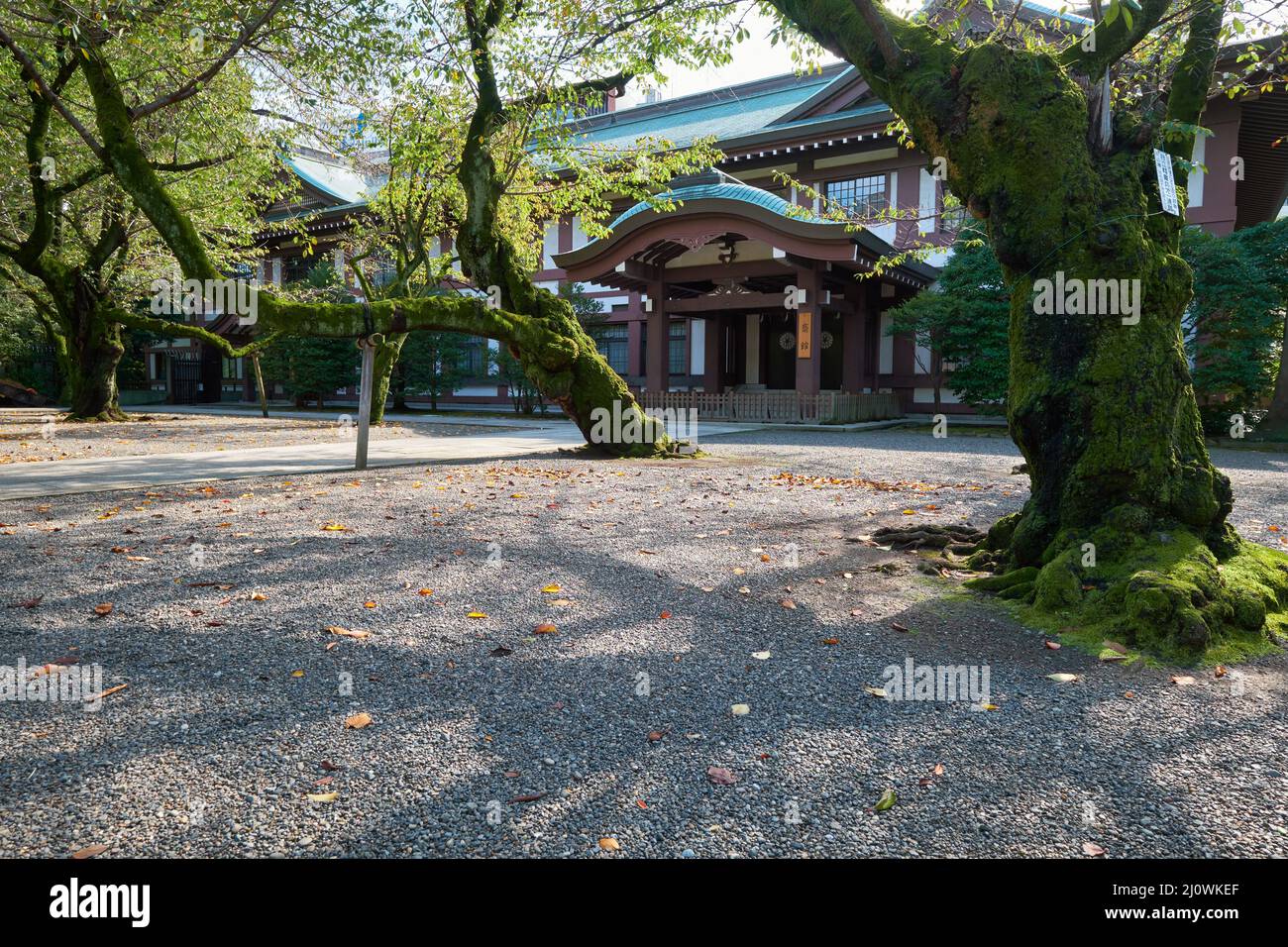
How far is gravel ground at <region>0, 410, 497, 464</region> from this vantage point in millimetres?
11914

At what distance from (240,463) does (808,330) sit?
12.7 metres

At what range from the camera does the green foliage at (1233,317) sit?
45.9 ft

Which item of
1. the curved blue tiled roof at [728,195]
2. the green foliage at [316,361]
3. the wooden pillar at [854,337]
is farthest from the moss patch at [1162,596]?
the green foliage at [316,361]

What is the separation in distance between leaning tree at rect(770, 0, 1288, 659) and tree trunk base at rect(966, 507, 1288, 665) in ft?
0.04

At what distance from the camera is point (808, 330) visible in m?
18.3

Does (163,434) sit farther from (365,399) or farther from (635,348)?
(635,348)

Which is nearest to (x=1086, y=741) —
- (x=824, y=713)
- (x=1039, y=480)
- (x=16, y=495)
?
(x=824, y=713)

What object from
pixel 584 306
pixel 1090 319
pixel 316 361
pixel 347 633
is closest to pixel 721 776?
pixel 347 633

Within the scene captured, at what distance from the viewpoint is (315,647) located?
3.48 meters

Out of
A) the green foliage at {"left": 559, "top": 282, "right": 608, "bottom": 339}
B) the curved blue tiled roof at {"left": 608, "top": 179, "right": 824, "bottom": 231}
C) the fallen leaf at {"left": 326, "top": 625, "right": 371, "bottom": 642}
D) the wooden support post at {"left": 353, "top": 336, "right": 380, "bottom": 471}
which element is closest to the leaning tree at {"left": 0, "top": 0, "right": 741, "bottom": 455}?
the wooden support post at {"left": 353, "top": 336, "right": 380, "bottom": 471}

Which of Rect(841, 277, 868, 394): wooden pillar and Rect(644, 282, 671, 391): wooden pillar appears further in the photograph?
Rect(644, 282, 671, 391): wooden pillar

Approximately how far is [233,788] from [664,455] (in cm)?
944

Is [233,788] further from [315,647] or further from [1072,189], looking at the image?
[1072,189]

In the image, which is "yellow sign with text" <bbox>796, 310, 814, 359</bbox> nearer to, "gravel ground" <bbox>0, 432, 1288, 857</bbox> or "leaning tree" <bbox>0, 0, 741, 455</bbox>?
"leaning tree" <bbox>0, 0, 741, 455</bbox>
